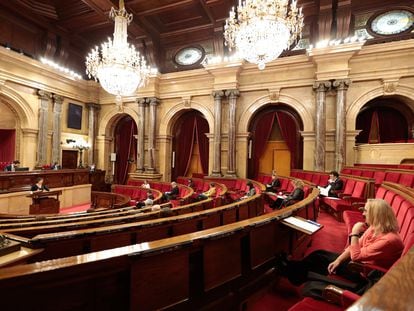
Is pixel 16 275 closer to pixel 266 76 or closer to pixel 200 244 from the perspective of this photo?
pixel 200 244

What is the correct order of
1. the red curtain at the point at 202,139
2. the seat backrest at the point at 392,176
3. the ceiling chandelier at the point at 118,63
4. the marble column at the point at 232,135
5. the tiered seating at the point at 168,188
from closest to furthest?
the seat backrest at the point at 392,176
the tiered seating at the point at 168,188
the ceiling chandelier at the point at 118,63
the marble column at the point at 232,135
the red curtain at the point at 202,139

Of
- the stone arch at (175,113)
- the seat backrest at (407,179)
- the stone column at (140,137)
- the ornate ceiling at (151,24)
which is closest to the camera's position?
the seat backrest at (407,179)

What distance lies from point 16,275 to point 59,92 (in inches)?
441

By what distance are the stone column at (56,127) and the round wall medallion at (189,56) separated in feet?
17.2

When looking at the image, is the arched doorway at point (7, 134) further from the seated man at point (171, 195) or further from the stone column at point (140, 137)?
the seated man at point (171, 195)

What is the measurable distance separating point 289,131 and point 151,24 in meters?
6.87

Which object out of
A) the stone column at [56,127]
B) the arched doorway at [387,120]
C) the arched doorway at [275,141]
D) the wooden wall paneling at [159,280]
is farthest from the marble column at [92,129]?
the wooden wall paneling at [159,280]

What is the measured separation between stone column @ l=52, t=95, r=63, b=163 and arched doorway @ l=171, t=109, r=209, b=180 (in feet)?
15.5

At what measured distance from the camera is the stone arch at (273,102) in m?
8.01

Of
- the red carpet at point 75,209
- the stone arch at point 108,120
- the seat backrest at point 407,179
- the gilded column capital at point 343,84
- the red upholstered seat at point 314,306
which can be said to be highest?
the gilded column capital at point 343,84

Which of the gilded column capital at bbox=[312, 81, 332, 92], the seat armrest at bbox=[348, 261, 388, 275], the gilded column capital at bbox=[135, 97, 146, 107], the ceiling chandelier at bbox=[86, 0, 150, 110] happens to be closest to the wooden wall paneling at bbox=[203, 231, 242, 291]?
the seat armrest at bbox=[348, 261, 388, 275]

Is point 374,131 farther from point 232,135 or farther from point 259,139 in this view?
point 232,135

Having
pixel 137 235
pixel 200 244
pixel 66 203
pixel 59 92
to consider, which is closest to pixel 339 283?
pixel 200 244

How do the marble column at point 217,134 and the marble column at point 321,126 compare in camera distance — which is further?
the marble column at point 217,134
